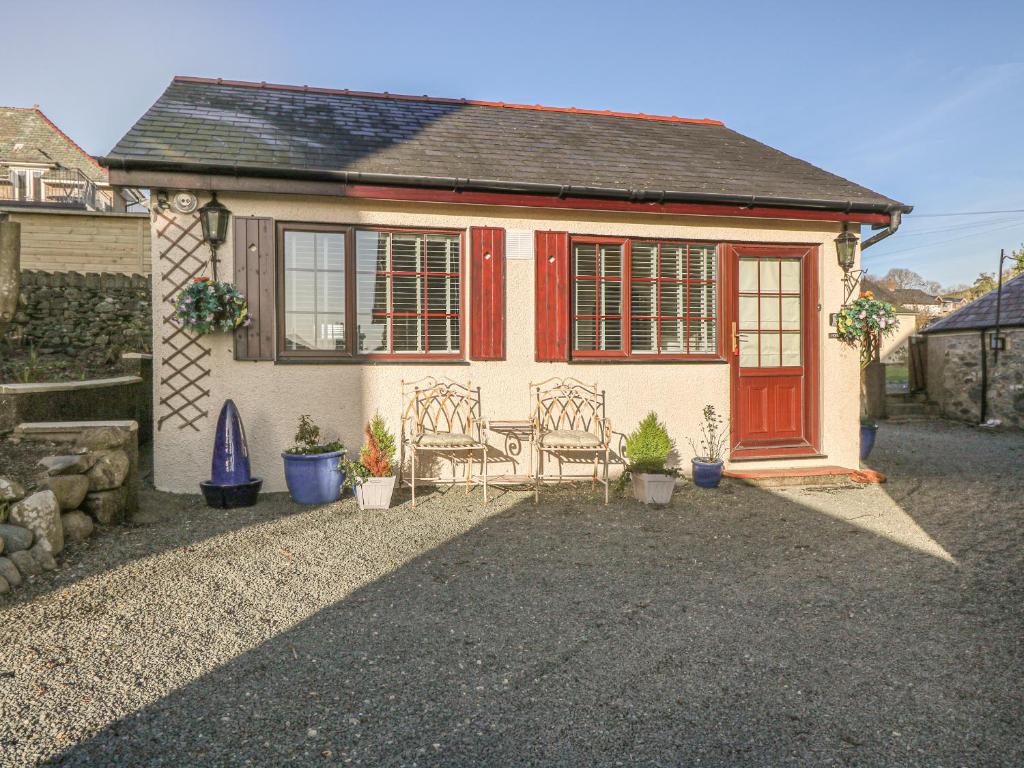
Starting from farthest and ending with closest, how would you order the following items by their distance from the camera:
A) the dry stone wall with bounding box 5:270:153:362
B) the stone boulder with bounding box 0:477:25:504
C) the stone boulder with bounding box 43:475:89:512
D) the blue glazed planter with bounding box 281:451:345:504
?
1. the dry stone wall with bounding box 5:270:153:362
2. the blue glazed planter with bounding box 281:451:345:504
3. the stone boulder with bounding box 43:475:89:512
4. the stone boulder with bounding box 0:477:25:504

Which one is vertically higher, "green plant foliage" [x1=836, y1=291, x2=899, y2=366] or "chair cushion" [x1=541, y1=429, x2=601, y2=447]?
"green plant foliage" [x1=836, y1=291, x2=899, y2=366]

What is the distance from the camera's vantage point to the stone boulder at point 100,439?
451cm

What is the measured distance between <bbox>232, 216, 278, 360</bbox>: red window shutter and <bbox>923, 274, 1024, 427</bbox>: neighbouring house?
12.5 meters

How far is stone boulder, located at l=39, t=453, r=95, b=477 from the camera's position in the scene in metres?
4.10

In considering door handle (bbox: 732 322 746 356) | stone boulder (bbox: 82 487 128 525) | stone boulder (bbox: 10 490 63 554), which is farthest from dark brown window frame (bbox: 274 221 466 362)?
door handle (bbox: 732 322 746 356)

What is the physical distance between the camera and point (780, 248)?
22.1 ft

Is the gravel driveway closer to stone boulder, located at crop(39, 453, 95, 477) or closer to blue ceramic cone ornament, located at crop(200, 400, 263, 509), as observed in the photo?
blue ceramic cone ornament, located at crop(200, 400, 263, 509)

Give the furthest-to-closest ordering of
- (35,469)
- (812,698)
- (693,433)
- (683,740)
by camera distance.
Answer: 1. (693,433)
2. (35,469)
3. (812,698)
4. (683,740)

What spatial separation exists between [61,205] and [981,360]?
24.4 m

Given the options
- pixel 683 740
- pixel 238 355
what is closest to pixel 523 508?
pixel 238 355

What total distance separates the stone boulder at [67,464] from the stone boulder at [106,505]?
202mm

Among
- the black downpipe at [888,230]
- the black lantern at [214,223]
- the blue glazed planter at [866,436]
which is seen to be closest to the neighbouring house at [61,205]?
the black lantern at [214,223]

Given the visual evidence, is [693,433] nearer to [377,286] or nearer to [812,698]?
[377,286]

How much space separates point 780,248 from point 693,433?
7.39 ft
